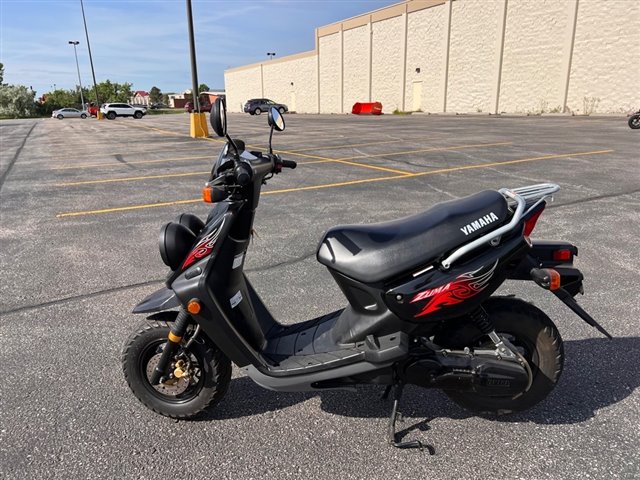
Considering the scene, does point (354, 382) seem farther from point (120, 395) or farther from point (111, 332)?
point (111, 332)

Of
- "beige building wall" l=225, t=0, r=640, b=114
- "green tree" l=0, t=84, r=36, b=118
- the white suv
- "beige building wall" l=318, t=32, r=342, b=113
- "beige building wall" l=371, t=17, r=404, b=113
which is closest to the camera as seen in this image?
"beige building wall" l=225, t=0, r=640, b=114

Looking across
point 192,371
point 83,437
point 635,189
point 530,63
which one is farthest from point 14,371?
point 530,63

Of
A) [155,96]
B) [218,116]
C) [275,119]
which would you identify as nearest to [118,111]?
[275,119]

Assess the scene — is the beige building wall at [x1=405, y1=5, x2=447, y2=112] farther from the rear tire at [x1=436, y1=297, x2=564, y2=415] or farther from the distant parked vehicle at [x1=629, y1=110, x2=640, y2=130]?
the rear tire at [x1=436, y1=297, x2=564, y2=415]

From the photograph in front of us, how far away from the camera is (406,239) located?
7.50ft

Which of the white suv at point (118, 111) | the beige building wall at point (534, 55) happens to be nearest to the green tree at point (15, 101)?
the white suv at point (118, 111)

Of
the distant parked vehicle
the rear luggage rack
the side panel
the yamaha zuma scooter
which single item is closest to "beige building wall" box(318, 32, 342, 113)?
the distant parked vehicle

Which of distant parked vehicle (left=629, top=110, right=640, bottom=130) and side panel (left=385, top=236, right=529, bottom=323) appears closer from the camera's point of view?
side panel (left=385, top=236, right=529, bottom=323)

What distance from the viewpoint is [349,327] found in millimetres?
2512

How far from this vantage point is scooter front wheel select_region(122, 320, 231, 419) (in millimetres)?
2545

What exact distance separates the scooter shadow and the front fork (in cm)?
35

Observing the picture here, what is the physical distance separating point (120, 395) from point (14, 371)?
81cm

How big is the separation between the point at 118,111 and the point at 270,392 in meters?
53.1

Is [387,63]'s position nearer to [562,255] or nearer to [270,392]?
[562,255]
